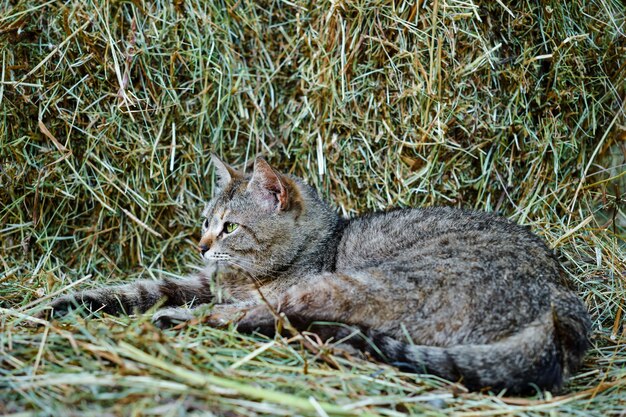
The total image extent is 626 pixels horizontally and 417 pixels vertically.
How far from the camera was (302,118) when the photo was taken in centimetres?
452

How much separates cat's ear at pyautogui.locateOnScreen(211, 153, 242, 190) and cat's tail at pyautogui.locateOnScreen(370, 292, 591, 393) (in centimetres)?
169

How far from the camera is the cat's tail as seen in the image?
9.07ft

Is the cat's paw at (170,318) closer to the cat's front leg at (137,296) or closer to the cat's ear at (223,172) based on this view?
the cat's front leg at (137,296)

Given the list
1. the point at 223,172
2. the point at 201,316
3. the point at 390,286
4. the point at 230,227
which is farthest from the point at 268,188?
the point at 390,286

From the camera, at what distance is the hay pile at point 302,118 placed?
415 centimetres

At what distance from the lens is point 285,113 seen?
15.1 feet

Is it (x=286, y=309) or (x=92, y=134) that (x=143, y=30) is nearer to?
(x=92, y=134)

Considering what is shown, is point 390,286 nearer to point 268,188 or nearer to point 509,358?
point 509,358

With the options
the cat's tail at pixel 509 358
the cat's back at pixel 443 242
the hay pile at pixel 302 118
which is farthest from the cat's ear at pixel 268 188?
the cat's tail at pixel 509 358

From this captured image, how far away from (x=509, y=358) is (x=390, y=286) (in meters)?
0.70

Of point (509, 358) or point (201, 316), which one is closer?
point (509, 358)

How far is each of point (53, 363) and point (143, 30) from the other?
2519 millimetres

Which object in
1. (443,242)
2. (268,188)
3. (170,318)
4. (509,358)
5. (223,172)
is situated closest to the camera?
(509,358)

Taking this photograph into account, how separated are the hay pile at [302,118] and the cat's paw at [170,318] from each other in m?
0.96
